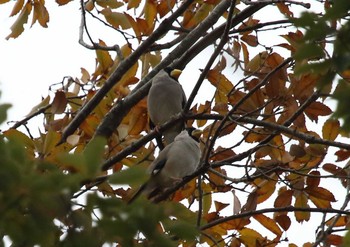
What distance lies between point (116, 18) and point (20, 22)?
714 millimetres

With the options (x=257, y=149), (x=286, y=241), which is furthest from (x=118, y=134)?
(x=286, y=241)

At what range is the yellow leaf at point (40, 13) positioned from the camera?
5.19m

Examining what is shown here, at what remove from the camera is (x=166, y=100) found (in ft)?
21.1

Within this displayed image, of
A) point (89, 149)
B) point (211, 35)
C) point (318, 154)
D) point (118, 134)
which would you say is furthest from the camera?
point (211, 35)

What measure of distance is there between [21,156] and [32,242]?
20 centimetres

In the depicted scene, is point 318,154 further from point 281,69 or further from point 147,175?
point 147,175

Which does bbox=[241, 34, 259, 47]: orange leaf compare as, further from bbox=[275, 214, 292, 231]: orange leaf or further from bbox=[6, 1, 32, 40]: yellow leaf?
bbox=[6, 1, 32, 40]: yellow leaf

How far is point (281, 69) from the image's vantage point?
14.3ft

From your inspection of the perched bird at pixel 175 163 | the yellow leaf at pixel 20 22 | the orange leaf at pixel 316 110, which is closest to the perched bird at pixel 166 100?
the perched bird at pixel 175 163

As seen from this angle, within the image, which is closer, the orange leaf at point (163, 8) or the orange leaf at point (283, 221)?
the orange leaf at point (283, 221)

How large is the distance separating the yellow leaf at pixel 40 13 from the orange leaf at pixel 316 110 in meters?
2.17

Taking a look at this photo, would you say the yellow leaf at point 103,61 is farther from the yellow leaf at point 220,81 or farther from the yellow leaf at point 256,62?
the yellow leaf at point 256,62

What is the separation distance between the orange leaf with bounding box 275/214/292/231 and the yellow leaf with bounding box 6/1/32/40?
2.28m

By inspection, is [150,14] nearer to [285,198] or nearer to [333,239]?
[285,198]
